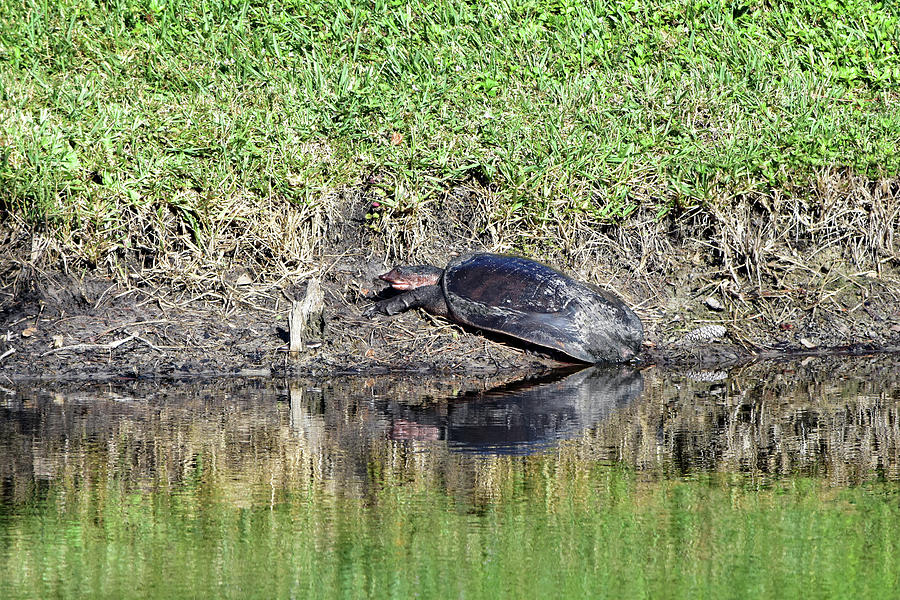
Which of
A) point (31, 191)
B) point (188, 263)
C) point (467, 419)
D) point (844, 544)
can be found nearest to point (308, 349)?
point (188, 263)

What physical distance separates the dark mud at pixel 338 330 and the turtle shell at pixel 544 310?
17cm

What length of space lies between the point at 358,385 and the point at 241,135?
265 cm

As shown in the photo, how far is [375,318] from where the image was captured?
7.11 metres

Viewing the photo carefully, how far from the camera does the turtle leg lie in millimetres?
7039

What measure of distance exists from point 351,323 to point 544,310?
122 centimetres

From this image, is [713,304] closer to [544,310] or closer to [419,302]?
[544,310]

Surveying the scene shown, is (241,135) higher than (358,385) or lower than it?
higher

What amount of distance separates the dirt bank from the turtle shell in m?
0.17

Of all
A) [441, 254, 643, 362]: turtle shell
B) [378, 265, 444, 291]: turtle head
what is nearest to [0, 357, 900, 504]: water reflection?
[441, 254, 643, 362]: turtle shell

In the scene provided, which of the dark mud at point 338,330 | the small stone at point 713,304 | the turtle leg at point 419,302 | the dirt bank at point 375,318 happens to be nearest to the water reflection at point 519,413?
the dark mud at point 338,330

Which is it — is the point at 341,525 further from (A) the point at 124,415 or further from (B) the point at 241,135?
(B) the point at 241,135

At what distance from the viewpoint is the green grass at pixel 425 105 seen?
7.64 m

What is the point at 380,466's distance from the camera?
445cm

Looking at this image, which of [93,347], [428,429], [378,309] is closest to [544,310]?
[378,309]
